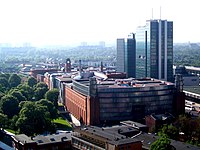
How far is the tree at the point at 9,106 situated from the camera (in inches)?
3056

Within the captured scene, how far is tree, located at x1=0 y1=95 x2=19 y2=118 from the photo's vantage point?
255 ft

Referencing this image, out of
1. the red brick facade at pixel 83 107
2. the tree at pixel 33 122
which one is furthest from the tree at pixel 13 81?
the tree at pixel 33 122

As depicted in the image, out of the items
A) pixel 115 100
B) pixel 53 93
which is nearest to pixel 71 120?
pixel 53 93

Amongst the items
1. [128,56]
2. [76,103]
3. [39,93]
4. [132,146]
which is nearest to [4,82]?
[39,93]

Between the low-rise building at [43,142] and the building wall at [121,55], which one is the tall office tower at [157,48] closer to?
the building wall at [121,55]

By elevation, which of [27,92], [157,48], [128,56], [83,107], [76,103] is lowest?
[76,103]

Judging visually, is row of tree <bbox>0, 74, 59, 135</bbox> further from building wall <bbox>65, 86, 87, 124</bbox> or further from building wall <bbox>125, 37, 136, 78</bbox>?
building wall <bbox>125, 37, 136, 78</bbox>

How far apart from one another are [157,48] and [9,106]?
45957 mm

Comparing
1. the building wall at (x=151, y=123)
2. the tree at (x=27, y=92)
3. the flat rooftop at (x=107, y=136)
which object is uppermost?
the flat rooftop at (x=107, y=136)

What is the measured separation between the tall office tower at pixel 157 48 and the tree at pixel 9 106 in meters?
43.0

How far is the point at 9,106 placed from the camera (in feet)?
256

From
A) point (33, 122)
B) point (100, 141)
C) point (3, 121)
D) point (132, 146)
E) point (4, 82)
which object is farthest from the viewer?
point (4, 82)

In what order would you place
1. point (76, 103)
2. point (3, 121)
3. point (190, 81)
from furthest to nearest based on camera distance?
point (190, 81), point (76, 103), point (3, 121)

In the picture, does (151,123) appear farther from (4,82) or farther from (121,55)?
(121,55)
